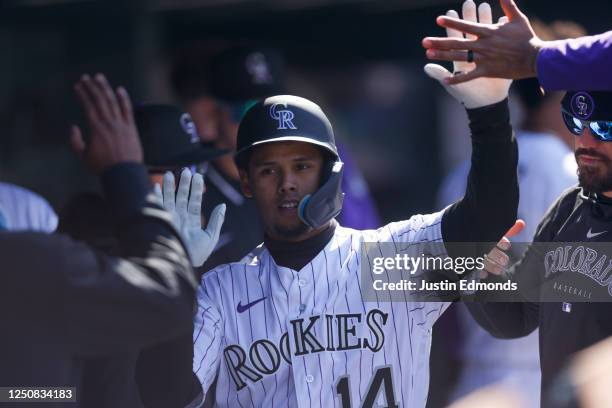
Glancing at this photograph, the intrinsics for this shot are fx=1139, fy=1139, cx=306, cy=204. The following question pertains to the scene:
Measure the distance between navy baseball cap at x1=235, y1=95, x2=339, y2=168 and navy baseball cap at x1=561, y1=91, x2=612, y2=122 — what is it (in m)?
0.69

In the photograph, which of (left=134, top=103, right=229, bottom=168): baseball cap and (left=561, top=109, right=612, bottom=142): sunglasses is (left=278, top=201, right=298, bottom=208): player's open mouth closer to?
(left=561, top=109, right=612, bottom=142): sunglasses

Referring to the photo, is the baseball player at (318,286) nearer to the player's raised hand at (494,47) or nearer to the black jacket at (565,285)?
the player's raised hand at (494,47)

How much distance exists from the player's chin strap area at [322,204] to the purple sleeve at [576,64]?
0.62m

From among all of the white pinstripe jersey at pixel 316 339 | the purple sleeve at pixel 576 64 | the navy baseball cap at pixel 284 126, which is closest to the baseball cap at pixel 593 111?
the purple sleeve at pixel 576 64

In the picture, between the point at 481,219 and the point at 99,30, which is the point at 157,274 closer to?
the point at 481,219

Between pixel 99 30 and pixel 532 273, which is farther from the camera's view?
pixel 99 30

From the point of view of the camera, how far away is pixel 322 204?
3064mm

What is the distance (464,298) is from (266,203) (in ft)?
2.06

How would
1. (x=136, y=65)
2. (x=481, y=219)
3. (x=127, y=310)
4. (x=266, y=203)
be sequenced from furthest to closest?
(x=136, y=65)
(x=266, y=203)
(x=481, y=219)
(x=127, y=310)

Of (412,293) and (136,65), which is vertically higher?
(136,65)

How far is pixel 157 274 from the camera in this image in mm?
2508

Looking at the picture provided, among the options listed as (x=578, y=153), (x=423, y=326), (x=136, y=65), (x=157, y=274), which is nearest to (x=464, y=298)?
(x=423, y=326)

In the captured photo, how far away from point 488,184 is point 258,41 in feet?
18.2

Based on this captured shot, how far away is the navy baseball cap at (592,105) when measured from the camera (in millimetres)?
3131
